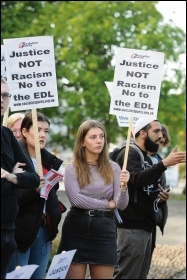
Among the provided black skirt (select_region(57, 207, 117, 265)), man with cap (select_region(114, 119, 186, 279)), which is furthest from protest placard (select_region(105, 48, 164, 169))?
black skirt (select_region(57, 207, 117, 265))

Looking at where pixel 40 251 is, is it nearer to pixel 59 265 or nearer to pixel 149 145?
pixel 59 265

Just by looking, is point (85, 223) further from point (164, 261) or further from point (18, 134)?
point (164, 261)

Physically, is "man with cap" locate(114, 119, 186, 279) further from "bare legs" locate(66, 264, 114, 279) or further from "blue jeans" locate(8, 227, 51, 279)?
"blue jeans" locate(8, 227, 51, 279)

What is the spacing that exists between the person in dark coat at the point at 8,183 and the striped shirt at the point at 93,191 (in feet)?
3.96

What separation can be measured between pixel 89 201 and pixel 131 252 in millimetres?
1182

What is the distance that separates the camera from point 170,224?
18.3m

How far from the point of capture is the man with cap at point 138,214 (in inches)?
288

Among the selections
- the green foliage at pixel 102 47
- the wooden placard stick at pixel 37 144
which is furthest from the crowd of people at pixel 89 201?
the green foliage at pixel 102 47

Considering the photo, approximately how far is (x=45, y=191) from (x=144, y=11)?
Answer: 91.0 ft

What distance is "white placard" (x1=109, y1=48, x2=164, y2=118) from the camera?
6.98m

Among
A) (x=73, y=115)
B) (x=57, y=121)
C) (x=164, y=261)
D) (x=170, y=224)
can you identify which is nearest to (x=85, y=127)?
(x=164, y=261)

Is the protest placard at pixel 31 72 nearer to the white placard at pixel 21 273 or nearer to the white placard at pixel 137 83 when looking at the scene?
the white placard at pixel 137 83

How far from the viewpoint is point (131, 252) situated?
732cm

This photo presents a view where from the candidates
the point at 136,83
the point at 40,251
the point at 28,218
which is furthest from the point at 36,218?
the point at 136,83
